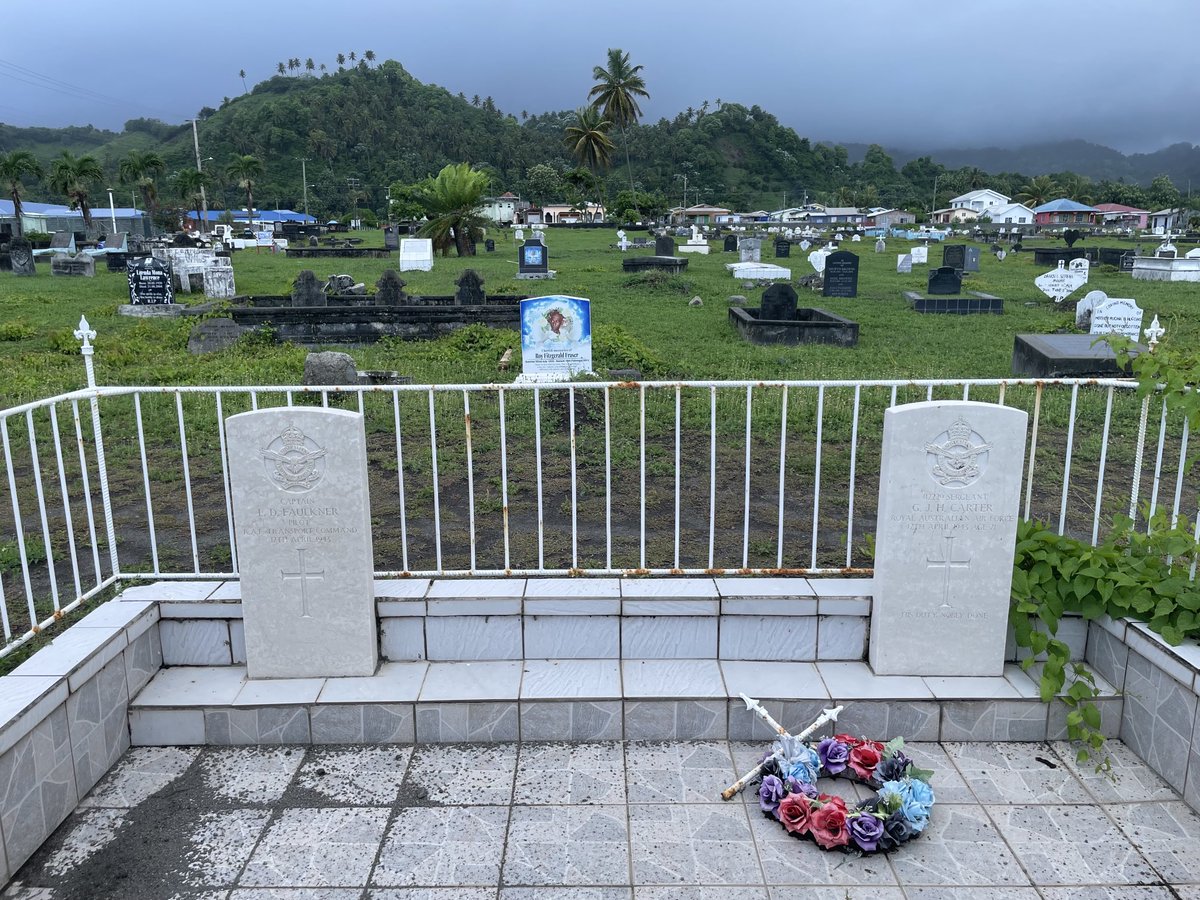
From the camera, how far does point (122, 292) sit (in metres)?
20.8

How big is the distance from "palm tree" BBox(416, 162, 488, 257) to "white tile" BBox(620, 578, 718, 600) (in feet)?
89.7

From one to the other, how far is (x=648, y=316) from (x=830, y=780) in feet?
44.9

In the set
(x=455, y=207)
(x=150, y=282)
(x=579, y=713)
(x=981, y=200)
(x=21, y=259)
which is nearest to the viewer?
(x=579, y=713)

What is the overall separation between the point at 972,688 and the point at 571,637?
5.74 ft

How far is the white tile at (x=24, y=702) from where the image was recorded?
9.52 feet

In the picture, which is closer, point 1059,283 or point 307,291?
point 307,291

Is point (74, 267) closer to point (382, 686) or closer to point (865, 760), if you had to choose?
point (382, 686)

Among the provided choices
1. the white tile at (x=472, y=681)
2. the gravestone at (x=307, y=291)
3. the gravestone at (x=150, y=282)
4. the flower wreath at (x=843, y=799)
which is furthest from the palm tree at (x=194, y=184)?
the flower wreath at (x=843, y=799)

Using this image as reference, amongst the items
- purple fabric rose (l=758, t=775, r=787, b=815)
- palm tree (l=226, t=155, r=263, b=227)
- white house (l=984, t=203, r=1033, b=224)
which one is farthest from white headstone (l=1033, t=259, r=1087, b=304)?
white house (l=984, t=203, r=1033, b=224)

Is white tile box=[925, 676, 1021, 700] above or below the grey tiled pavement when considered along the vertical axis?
above

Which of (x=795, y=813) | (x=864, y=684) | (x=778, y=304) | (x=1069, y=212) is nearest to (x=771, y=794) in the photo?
(x=795, y=813)

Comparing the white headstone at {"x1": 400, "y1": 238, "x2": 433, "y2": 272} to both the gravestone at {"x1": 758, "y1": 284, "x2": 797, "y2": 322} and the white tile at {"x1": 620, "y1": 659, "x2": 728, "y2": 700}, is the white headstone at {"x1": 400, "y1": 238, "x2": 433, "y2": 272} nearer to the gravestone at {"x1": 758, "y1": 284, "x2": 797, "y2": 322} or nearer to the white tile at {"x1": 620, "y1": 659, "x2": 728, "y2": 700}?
the gravestone at {"x1": 758, "y1": 284, "x2": 797, "y2": 322}

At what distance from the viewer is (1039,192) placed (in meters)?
94.6

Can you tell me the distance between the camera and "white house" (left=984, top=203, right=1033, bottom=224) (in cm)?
8212
